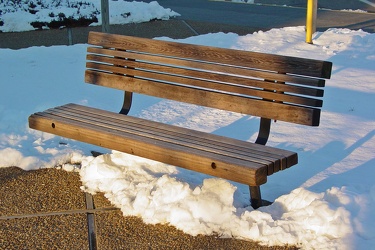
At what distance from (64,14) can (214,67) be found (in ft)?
24.3

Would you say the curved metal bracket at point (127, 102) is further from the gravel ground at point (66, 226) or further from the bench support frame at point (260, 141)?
the gravel ground at point (66, 226)

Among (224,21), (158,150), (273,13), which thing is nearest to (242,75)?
(158,150)

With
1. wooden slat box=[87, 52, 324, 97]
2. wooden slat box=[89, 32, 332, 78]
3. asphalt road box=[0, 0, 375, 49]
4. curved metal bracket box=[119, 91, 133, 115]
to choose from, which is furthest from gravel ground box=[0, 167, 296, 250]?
asphalt road box=[0, 0, 375, 49]

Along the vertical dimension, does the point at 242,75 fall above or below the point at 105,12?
above

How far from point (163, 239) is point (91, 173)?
1069 mm

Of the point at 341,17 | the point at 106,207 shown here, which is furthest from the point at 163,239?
the point at 341,17

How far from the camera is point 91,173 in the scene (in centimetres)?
504

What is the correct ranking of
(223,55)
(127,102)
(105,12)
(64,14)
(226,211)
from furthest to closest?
(64,14), (105,12), (127,102), (223,55), (226,211)

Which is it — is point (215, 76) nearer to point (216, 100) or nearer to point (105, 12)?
point (216, 100)

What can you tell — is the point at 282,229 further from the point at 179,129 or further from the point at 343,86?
the point at 343,86

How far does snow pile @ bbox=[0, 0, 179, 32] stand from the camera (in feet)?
38.4

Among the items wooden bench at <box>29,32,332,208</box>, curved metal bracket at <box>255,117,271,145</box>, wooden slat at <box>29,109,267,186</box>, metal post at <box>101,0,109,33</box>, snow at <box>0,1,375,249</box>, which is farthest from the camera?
metal post at <box>101,0,109,33</box>

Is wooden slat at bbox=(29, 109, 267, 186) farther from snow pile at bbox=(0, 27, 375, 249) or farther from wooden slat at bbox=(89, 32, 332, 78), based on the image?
wooden slat at bbox=(89, 32, 332, 78)

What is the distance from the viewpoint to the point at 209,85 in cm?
502
